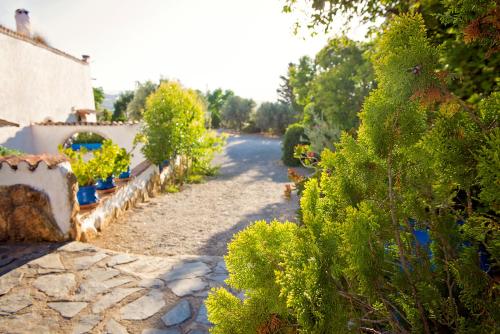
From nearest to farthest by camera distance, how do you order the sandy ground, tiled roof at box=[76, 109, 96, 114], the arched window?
the sandy ground → tiled roof at box=[76, 109, 96, 114] → the arched window

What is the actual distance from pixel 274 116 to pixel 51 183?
25226 mm

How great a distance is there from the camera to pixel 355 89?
9141 mm

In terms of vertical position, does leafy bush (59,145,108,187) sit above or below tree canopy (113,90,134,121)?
below

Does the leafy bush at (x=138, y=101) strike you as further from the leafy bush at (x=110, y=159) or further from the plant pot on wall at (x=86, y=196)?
the plant pot on wall at (x=86, y=196)

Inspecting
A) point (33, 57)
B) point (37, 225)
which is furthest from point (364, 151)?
point (33, 57)

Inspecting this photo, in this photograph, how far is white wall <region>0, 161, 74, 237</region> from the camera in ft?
15.3

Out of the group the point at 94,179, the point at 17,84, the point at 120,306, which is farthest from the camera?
the point at 17,84

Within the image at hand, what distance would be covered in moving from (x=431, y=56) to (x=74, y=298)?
386 cm

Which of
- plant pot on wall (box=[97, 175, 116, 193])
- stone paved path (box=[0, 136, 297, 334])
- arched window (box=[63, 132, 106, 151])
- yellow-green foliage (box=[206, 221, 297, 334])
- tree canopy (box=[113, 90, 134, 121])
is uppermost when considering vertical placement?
tree canopy (box=[113, 90, 134, 121])

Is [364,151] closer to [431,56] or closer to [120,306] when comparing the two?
[431,56]

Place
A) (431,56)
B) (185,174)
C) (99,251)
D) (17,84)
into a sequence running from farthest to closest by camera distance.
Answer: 1. (17,84)
2. (185,174)
3. (99,251)
4. (431,56)

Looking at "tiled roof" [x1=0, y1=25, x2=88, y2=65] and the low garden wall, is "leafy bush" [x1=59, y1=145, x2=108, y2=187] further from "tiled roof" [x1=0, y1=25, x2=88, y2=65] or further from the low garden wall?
"tiled roof" [x1=0, y1=25, x2=88, y2=65]

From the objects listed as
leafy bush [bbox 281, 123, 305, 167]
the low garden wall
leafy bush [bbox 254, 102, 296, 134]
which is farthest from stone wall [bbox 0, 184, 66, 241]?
leafy bush [bbox 254, 102, 296, 134]

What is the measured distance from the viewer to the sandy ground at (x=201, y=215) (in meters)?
5.25
